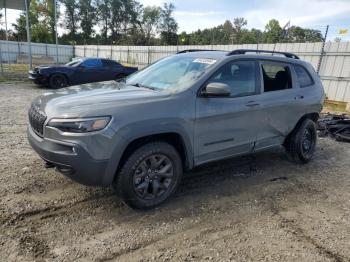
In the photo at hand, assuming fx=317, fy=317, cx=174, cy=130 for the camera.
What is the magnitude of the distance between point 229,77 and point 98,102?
5.87ft

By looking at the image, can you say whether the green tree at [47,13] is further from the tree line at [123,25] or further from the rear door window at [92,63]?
the rear door window at [92,63]

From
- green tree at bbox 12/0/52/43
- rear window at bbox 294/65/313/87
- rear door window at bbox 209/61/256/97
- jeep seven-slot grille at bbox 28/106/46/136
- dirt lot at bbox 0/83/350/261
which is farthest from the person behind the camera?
green tree at bbox 12/0/52/43

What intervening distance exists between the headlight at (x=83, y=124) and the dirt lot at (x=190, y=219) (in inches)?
39.3

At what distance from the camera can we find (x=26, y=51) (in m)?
34.2

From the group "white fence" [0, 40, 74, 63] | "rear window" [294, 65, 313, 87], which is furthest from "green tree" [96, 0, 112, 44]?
"rear window" [294, 65, 313, 87]

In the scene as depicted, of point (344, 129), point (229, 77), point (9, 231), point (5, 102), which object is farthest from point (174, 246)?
point (5, 102)

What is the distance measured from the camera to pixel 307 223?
11.9 feet

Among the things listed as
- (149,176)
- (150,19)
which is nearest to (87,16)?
(150,19)

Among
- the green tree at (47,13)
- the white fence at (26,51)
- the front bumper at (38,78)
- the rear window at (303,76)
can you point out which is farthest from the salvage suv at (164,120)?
the green tree at (47,13)

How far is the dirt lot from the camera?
2961 millimetres

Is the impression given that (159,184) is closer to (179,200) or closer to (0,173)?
(179,200)

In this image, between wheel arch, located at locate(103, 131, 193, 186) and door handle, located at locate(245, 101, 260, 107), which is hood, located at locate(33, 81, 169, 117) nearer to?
wheel arch, located at locate(103, 131, 193, 186)

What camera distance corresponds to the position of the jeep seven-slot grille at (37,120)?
3.38 metres

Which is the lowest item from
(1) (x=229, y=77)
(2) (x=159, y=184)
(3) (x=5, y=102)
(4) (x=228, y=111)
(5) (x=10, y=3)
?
(3) (x=5, y=102)
